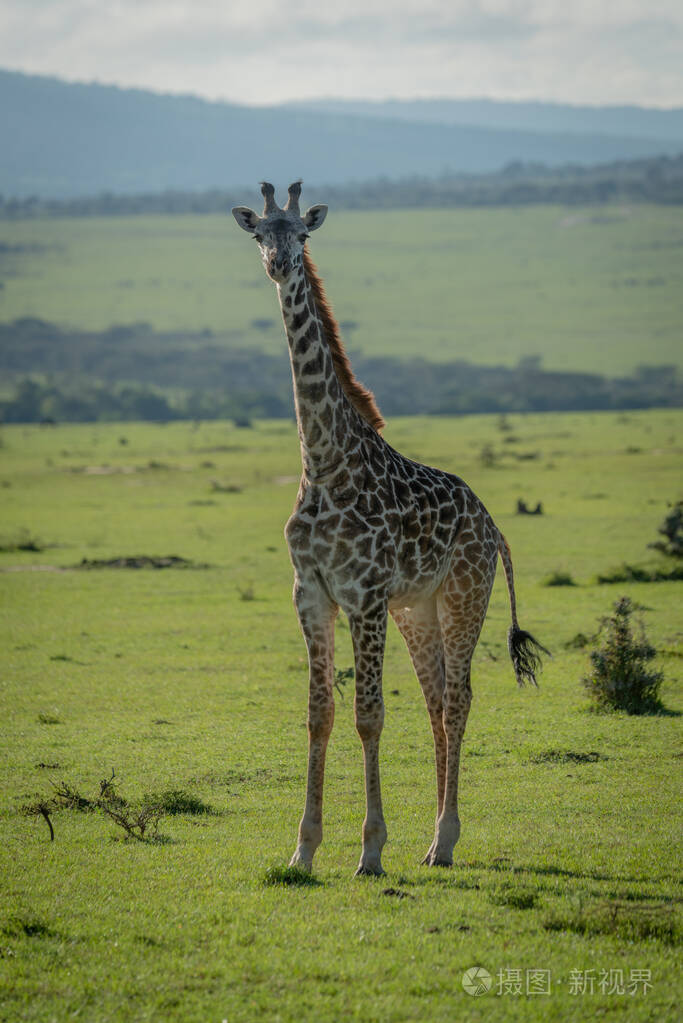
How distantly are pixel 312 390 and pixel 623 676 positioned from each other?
575 cm

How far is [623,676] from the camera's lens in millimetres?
12547

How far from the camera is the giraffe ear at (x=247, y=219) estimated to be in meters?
8.20

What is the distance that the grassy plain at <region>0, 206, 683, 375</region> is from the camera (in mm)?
114500

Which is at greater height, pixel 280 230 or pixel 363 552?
pixel 280 230

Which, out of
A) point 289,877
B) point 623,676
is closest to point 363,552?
point 289,877

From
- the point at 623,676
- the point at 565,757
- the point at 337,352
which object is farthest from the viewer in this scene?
the point at 623,676

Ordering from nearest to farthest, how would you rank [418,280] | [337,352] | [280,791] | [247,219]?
[247,219]
[337,352]
[280,791]
[418,280]

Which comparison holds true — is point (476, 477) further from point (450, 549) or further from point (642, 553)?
point (450, 549)

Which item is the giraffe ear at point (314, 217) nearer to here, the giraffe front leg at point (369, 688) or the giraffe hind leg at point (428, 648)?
the giraffe front leg at point (369, 688)

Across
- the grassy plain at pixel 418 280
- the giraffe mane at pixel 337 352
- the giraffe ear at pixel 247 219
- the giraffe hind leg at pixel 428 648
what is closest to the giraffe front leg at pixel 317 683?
the giraffe hind leg at pixel 428 648

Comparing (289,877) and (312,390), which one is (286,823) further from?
(312,390)

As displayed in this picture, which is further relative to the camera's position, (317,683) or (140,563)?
(140,563)

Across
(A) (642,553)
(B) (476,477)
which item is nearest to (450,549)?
(A) (642,553)

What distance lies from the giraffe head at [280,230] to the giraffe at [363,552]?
0.03 ft
